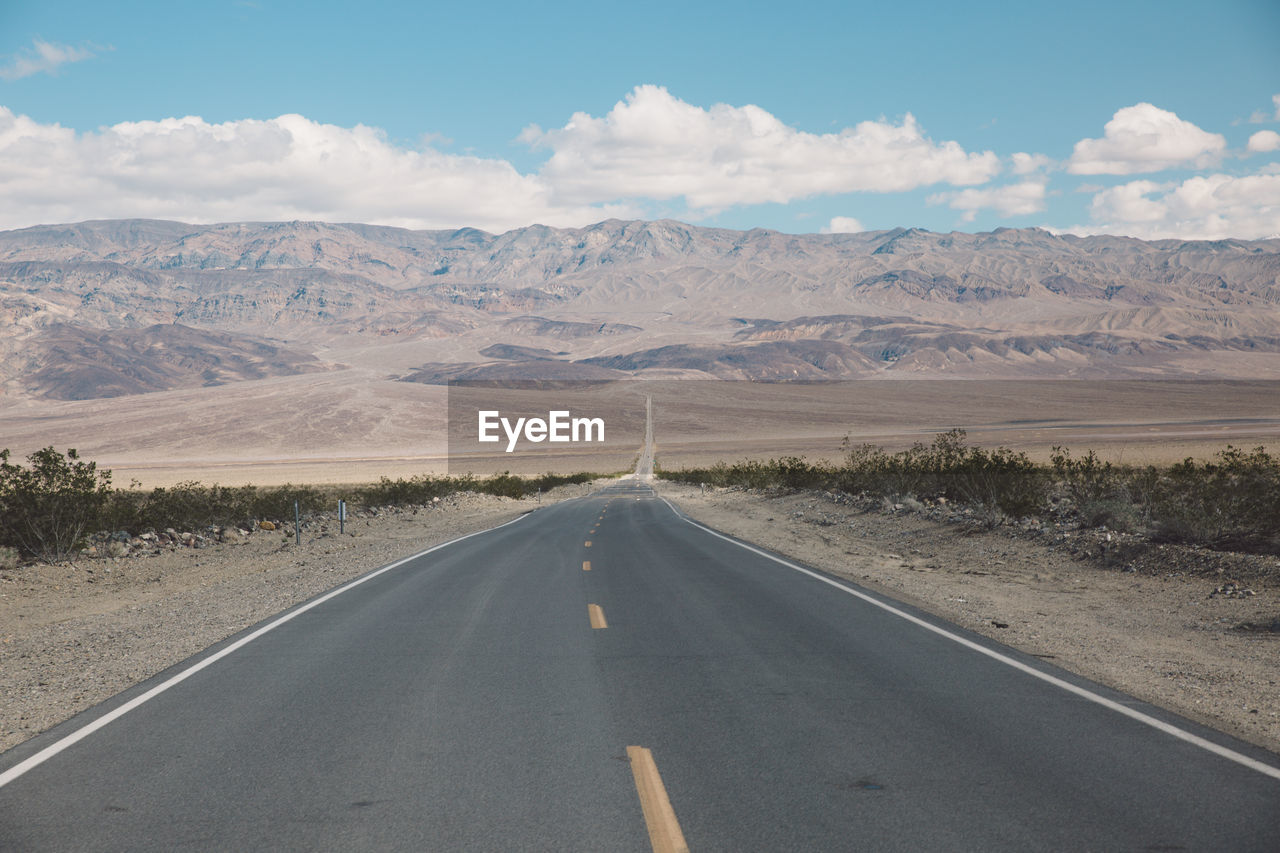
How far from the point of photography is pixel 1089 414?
164875 mm

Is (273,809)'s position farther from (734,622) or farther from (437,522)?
(437,522)

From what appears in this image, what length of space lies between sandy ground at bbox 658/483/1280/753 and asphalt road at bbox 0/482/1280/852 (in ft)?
2.54

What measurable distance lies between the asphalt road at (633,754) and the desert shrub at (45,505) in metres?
14.0

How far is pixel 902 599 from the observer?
13289mm

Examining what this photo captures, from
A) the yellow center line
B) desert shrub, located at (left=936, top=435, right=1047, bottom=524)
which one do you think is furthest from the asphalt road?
desert shrub, located at (left=936, top=435, right=1047, bottom=524)

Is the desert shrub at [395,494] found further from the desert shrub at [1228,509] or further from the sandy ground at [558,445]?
the sandy ground at [558,445]

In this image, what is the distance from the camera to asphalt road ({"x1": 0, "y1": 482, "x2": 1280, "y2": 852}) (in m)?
4.99

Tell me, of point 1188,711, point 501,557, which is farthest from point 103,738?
point 501,557

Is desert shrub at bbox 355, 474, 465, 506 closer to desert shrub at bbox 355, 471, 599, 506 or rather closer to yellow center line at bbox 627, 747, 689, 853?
desert shrub at bbox 355, 471, 599, 506

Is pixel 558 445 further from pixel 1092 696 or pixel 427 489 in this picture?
pixel 1092 696

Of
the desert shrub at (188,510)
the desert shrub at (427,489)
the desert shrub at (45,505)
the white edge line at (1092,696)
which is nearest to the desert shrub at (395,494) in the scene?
the desert shrub at (427,489)

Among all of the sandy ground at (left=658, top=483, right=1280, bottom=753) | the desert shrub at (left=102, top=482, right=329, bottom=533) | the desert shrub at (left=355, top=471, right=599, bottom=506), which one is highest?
the sandy ground at (left=658, top=483, right=1280, bottom=753)

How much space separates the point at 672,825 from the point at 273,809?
92.8 inches

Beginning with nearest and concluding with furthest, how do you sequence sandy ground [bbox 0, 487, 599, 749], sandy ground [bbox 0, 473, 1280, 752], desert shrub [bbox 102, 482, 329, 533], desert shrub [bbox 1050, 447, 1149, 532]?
sandy ground [bbox 0, 473, 1280, 752], sandy ground [bbox 0, 487, 599, 749], desert shrub [bbox 1050, 447, 1149, 532], desert shrub [bbox 102, 482, 329, 533]
